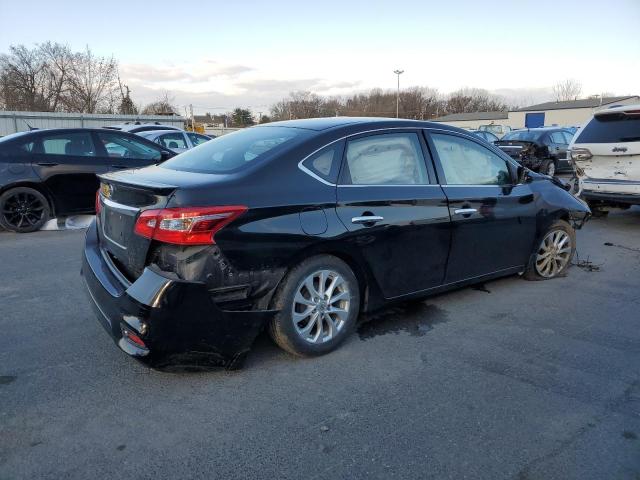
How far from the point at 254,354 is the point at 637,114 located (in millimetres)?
7044

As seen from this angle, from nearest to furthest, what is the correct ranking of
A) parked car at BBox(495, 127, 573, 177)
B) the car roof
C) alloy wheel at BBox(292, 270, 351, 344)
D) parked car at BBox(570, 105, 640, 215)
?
alloy wheel at BBox(292, 270, 351, 344), the car roof, parked car at BBox(570, 105, 640, 215), parked car at BBox(495, 127, 573, 177)

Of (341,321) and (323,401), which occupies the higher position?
(341,321)

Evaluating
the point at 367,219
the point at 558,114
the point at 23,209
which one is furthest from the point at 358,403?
the point at 558,114

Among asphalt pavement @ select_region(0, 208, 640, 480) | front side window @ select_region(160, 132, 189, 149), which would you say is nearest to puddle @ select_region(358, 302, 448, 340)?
asphalt pavement @ select_region(0, 208, 640, 480)

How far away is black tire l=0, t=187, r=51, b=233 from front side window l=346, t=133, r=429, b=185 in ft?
19.5

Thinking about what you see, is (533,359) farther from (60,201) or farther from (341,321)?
(60,201)

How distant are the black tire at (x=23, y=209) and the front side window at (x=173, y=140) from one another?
528 cm

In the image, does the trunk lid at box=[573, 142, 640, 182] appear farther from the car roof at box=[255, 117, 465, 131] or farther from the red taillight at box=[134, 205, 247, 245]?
the red taillight at box=[134, 205, 247, 245]

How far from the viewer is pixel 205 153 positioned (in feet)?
12.8

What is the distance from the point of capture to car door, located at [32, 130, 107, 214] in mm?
7445

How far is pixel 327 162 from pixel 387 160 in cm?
59

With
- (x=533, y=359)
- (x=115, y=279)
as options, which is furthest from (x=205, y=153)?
(x=533, y=359)

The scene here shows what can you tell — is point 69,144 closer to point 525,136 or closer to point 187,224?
point 187,224

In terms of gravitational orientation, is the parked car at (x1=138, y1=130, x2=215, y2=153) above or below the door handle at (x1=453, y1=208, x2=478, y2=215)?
above
